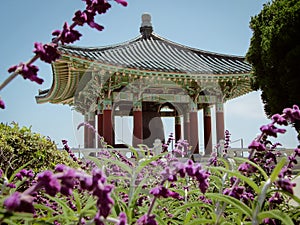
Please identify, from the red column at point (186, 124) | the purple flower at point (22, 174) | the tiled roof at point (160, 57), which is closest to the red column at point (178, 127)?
the red column at point (186, 124)


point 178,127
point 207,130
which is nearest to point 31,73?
point 207,130

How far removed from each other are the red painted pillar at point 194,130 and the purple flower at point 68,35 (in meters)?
13.4

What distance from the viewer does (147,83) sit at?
1323cm

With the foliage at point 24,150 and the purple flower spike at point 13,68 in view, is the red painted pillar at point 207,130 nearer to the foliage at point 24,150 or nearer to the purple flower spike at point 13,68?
the foliage at point 24,150

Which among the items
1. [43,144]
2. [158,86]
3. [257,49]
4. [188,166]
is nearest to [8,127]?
[43,144]

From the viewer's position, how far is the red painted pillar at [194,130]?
14.0 metres

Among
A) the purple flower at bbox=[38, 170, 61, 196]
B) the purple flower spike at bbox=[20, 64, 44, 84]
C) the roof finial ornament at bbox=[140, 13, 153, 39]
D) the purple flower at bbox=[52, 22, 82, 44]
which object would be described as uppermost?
the roof finial ornament at bbox=[140, 13, 153, 39]

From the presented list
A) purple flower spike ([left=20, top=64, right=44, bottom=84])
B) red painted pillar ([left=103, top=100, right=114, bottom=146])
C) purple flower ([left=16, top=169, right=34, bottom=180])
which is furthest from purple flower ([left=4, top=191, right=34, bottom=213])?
red painted pillar ([left=103, top=100, right=114, bottom=146])

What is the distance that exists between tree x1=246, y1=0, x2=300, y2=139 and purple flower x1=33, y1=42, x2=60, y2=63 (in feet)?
26.1

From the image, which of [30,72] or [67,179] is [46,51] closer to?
[30,72]

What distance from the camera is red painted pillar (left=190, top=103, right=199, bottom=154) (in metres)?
14.0

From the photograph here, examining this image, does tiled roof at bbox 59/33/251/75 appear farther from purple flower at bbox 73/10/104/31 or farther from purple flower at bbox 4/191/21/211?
purple flower at bbox 4/191/21/211

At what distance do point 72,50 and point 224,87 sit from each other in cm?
596

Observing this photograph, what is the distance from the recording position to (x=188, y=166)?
68cm
